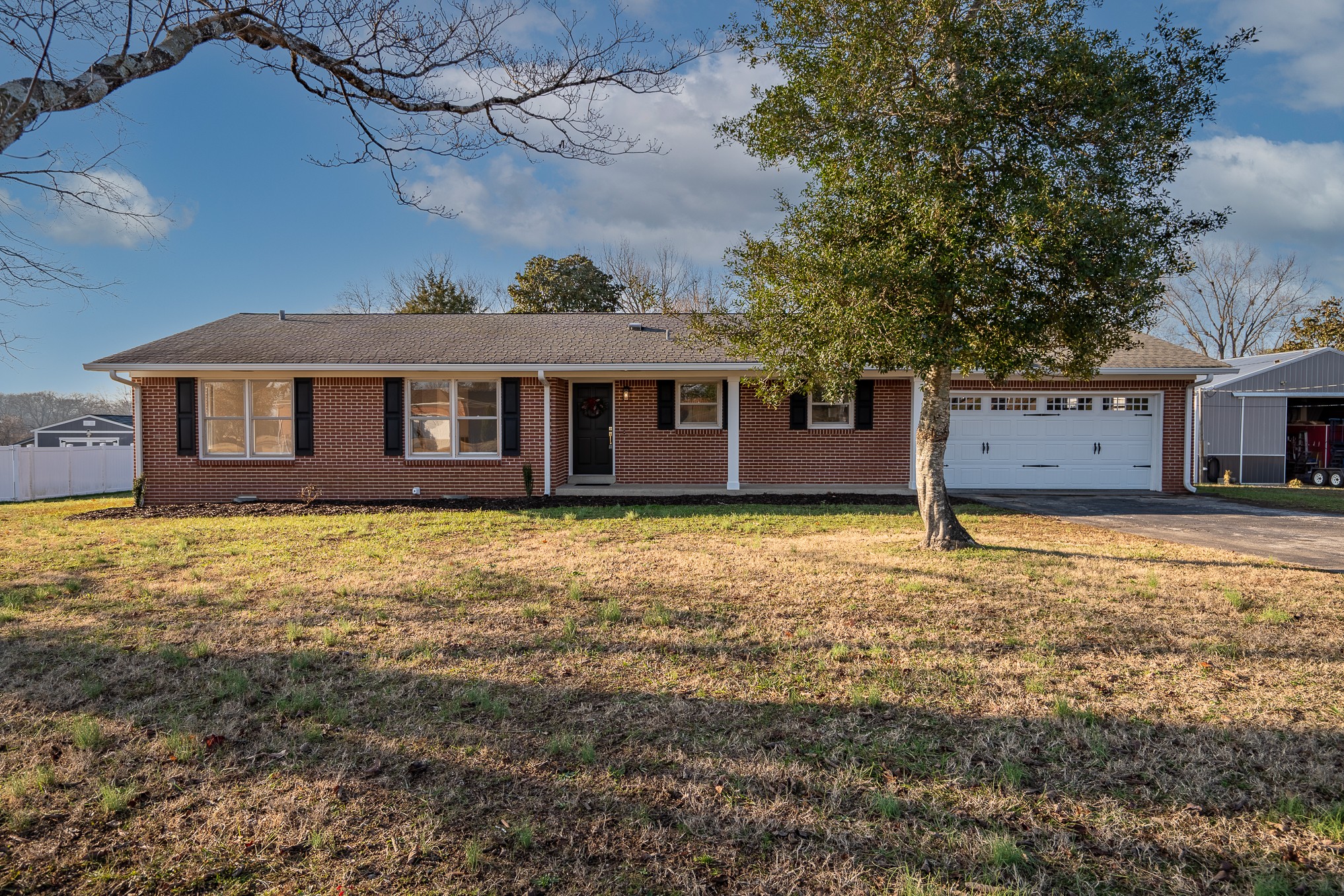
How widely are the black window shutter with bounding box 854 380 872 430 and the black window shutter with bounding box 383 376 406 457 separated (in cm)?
871

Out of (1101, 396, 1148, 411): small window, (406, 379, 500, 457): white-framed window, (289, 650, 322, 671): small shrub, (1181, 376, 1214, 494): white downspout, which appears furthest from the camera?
(1101, 396, 1148, 411): small window

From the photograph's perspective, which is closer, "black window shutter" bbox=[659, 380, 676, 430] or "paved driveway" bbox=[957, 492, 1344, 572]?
"paved driveway" bbox=[957, 492, 1344, 572]

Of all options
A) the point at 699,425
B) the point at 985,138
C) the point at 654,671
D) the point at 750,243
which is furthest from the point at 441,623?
the point at 699,425

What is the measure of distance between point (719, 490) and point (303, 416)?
7881 millimetres

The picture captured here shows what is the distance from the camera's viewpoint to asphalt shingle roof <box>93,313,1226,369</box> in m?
12.3

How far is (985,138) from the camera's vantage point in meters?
6.77

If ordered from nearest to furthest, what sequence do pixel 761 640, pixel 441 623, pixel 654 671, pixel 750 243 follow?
pixel 654 671, pixel 761 640, pixel 441 623, pixel 750 243

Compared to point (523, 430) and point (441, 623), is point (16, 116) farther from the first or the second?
point (523, 430)

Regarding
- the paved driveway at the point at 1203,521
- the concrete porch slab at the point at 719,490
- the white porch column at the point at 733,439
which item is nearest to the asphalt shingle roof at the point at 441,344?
the white porch column at the point at 733,439

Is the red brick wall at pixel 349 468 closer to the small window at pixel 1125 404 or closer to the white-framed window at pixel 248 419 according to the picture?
the white-framed window at pixel 248 419

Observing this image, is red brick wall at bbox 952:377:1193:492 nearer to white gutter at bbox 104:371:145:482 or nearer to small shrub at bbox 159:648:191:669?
small shrub at bbox 159:648:191:669

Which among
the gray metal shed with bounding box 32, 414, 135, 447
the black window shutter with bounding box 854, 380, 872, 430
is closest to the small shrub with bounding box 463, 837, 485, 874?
the black window shutter with bounding box 854, 380, 872, 430

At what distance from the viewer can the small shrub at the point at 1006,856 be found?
2.37 metres

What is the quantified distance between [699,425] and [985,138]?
7.94 meters
